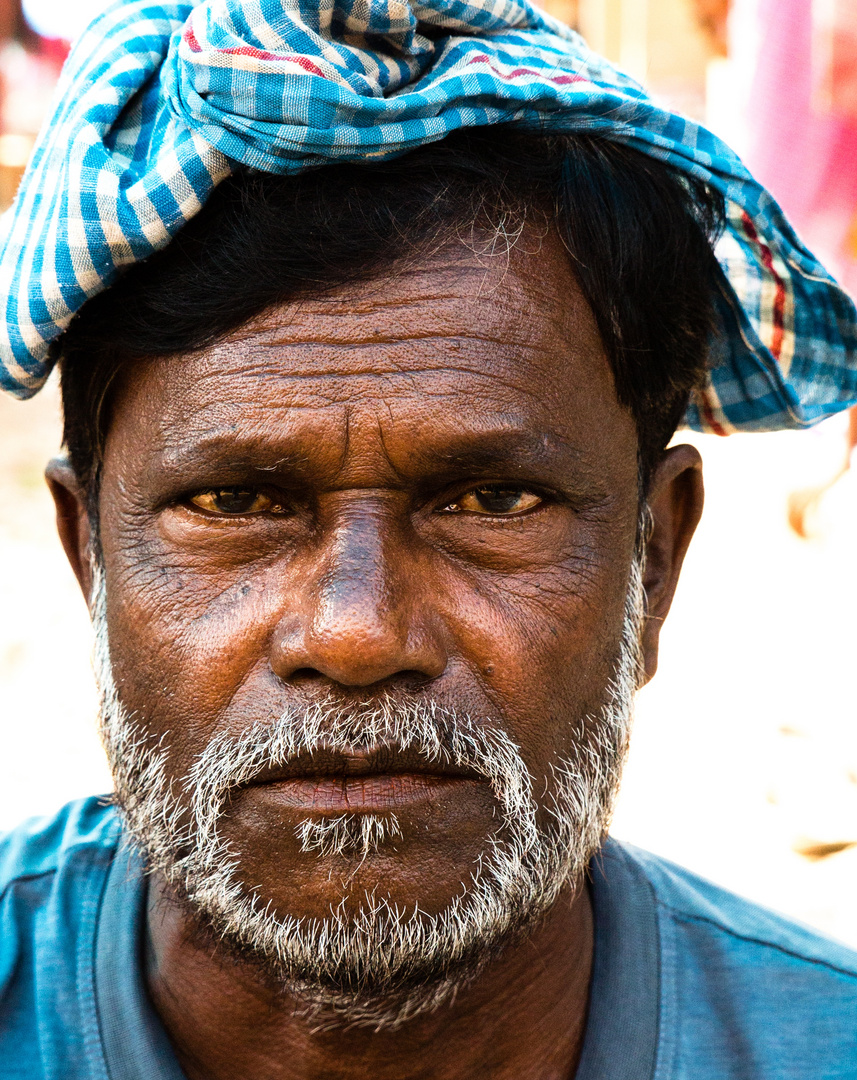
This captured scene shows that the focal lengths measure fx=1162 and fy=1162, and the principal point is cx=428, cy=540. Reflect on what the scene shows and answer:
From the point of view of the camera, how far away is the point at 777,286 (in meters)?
2.16

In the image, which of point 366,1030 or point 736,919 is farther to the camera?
point 736,919

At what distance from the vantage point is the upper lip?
1.62 meters

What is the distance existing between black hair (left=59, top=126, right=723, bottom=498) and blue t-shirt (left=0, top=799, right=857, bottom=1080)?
28.7 inches

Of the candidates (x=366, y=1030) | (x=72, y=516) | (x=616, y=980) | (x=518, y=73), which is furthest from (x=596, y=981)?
(x=518, y=73)

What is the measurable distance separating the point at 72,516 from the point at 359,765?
85 centimetres

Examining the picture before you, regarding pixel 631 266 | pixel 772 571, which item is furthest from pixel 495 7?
pixel 772 571

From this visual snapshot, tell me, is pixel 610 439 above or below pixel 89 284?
below

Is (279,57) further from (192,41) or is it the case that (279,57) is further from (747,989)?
(747,989)

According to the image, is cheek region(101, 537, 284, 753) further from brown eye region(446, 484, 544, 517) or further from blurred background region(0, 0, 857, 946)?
blurred background region(0, 0, 857, 946)

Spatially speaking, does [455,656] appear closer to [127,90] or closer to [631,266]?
[631,266]

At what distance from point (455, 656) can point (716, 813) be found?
3212 millimetres

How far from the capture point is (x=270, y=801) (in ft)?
5.51

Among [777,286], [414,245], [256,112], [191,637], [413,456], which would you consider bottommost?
[191,637]

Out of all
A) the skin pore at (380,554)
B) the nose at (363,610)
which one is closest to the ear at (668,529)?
the skin pore at (380,554)
